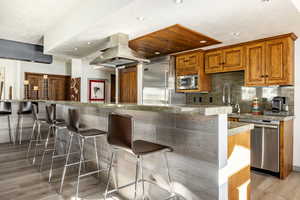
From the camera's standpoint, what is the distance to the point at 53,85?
7426 millimetres

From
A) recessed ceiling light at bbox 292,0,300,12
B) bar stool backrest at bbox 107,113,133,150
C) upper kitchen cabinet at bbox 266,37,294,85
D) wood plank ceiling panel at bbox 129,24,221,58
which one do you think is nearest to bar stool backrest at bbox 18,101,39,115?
wood plank ceiling panel at bbox 129,24,221,58

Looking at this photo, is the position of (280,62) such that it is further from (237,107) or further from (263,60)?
(237,107)

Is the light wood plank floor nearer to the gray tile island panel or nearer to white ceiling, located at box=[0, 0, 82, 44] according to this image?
the gray tile island panel

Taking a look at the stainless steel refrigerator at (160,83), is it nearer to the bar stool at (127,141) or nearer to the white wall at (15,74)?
the bar stool at (127,141)

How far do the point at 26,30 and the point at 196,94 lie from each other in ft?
13.4

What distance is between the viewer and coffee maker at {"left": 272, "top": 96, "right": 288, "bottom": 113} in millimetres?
3254

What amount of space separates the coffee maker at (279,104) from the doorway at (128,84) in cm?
326

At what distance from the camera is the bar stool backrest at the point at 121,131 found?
5.07 feet

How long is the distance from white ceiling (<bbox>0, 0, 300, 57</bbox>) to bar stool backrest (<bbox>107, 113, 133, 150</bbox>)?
1256 millimetres

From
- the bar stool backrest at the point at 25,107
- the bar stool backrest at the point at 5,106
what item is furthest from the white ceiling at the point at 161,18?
the bar stool backrest at the point at 5,106

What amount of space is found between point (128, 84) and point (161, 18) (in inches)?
131

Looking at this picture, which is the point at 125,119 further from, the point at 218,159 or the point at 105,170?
the point at 105,170

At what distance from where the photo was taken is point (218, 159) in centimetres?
138

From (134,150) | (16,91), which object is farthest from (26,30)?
(134,150)
